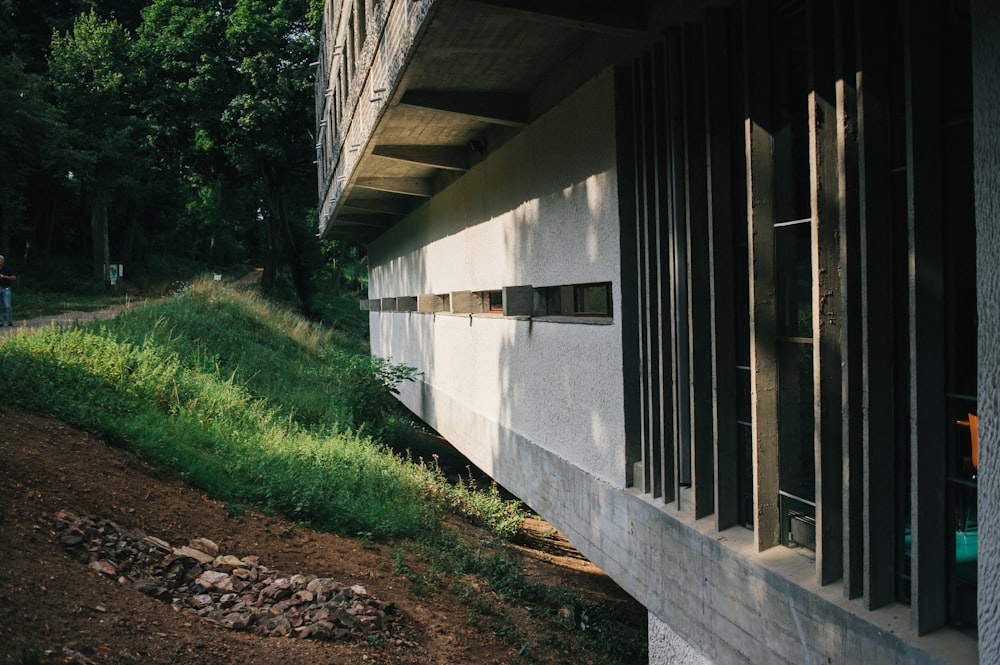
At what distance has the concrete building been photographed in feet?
11.1

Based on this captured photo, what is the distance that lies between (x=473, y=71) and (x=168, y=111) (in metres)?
31.6

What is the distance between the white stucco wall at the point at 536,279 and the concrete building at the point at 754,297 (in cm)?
4

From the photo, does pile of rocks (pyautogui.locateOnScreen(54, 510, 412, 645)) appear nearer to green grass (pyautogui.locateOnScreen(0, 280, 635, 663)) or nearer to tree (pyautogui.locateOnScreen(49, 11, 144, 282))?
green grass (pyautogui.locateOnScreen(0, 280, 635, 663))

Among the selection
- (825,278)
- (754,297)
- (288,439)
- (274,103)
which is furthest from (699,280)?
(274,103)

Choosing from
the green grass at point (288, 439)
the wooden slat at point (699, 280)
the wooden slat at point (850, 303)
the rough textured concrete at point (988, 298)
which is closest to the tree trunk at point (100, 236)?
the green grass at point (288, 439)

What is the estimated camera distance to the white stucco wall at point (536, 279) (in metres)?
6.54

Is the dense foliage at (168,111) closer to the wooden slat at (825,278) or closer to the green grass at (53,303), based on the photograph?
the green grass at (53,303)

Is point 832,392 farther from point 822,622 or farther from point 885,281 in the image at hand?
point 822,622

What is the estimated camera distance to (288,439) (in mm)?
11609

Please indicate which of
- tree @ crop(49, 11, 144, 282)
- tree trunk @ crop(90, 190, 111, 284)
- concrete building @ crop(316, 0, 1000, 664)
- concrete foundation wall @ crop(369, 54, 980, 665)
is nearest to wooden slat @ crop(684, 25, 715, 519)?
concrete building @ crop(316, 0, 1000, 664)

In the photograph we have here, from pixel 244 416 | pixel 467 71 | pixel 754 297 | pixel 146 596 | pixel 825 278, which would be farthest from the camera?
pixel 244 416

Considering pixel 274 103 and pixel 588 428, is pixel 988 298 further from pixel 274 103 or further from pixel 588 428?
pixel 274 103

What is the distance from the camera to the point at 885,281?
371 centimetres

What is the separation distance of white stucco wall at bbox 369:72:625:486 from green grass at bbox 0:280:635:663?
42.3 inches
